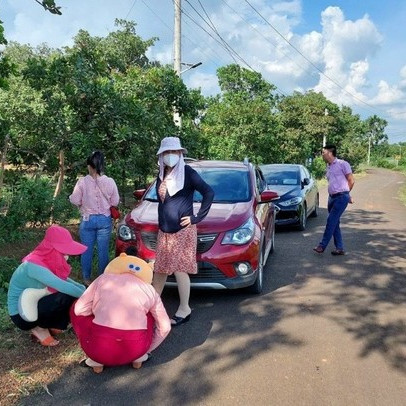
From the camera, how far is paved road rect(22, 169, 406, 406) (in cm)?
316

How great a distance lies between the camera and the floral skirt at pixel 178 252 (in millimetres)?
4324

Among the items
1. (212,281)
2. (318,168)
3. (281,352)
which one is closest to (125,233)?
(212,281)

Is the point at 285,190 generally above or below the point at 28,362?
above

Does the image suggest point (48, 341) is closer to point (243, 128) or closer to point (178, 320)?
point (178, 320)

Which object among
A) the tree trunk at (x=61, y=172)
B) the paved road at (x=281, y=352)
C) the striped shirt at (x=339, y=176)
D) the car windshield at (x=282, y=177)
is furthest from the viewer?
the car windshield at (x=282, y=177)

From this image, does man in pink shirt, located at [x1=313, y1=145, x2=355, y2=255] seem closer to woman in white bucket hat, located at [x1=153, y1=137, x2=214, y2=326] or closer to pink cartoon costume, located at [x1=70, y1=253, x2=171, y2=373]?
woman in white bucket hat, located at [x1=153, y1=137, x2=214, y2=326]

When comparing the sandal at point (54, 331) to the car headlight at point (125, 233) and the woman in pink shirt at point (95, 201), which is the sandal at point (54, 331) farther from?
the car headlight at point (125, 233)

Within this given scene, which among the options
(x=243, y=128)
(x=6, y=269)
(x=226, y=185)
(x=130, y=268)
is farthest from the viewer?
(x=243, y=128)

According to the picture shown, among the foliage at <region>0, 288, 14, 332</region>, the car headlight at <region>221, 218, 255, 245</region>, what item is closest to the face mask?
the car headlight at <region>221, 218, 255, 245</region>

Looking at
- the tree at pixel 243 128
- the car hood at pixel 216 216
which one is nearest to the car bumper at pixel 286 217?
the car hood at pixel 216 216

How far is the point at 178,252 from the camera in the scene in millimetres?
4328

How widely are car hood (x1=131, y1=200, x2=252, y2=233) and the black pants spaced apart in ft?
5.06

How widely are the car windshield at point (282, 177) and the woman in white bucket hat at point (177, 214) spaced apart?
21.3 ft

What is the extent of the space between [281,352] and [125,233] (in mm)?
2364
